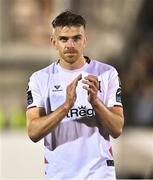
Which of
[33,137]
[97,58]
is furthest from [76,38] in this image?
[97,58]

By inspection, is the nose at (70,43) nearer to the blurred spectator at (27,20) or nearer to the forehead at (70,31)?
the forehead at (70,31)

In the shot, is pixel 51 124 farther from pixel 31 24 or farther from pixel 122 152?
pixel 31 24

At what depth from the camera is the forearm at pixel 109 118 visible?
0.67 m

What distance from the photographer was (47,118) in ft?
2.21

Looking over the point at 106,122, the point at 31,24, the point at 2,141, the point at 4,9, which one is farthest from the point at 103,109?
the point at 4,9

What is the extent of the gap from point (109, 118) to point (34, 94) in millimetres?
86

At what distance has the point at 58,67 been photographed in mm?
708

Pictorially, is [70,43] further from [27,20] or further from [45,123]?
[27,20]

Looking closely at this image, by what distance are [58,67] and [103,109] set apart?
2.9 inches

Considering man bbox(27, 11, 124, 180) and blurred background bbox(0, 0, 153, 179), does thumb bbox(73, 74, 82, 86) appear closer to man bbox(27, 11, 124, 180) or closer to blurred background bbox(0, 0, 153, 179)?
man bbox(27, 11, 124, 180)

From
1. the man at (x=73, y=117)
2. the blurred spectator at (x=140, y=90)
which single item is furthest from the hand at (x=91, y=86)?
the blurred spectator at (x=140, y=90)

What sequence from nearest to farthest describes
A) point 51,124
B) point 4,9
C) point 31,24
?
point 51,124, point 31,24, point 4,9

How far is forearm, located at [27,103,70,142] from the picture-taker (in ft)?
2.20

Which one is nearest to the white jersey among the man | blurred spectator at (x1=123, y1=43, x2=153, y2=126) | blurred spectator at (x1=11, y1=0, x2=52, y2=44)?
the man
